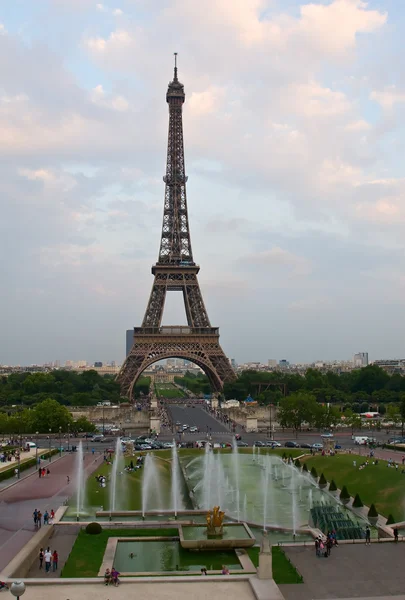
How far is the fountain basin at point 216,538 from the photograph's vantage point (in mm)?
23484

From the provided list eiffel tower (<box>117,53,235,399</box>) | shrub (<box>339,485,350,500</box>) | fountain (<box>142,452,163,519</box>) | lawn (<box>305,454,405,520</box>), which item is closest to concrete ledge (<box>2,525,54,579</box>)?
fountain (<box>142,452,163,519</box>)

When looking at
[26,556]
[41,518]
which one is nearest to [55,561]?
[26,556]

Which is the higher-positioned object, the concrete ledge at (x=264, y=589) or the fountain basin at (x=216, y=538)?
the concrete ledge at (x=264, y=589)

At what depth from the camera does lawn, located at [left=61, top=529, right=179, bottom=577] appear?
20.7 m

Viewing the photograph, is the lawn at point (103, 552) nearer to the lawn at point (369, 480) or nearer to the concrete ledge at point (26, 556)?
the concrete ledge at point (26, 556)

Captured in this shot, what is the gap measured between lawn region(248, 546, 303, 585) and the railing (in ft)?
240

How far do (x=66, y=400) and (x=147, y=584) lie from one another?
77.2 metres

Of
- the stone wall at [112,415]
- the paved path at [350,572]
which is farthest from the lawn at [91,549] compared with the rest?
the stone wall at [112,415]

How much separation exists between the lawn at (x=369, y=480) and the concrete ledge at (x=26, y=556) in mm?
17322

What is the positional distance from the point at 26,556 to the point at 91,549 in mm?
3314

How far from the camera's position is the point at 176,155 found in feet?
334

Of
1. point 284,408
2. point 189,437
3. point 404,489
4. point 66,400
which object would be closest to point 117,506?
point 404,489

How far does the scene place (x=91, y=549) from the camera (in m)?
23.4

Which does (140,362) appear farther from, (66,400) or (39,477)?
(39,477)
